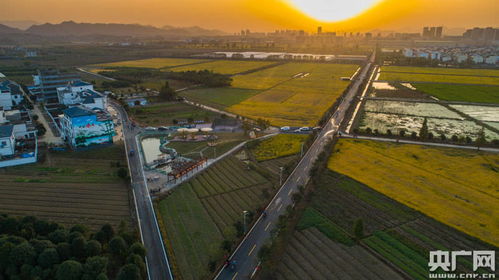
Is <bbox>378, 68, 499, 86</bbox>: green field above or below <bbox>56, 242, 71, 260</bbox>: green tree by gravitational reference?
above

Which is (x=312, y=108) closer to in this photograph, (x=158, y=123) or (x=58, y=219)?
(x=158, y=123)

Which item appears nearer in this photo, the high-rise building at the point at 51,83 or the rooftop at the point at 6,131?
the rooftop at the point at 6,131

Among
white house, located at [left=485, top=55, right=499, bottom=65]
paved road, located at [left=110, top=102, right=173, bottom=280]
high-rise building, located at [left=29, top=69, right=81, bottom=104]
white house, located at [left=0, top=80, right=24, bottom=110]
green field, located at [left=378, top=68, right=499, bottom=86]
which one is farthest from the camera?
white house, located at [left=485, top=55, right=499, bottom=65]

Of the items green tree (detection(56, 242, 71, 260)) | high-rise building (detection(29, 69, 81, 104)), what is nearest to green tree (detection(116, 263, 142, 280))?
green tree (detection(56, 242, 71, 260))

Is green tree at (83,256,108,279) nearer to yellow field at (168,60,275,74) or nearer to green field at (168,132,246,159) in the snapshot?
green field at (168,132,246,159)

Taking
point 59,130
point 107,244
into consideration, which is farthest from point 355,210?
point 59,130

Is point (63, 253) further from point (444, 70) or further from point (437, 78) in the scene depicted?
point (444, 70)

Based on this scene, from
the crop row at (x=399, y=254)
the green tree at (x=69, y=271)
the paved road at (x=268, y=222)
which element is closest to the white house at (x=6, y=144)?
the green tree at (x=69, y=271)

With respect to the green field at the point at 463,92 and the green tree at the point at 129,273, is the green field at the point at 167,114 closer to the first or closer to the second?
the green tree at the point at 129,273
